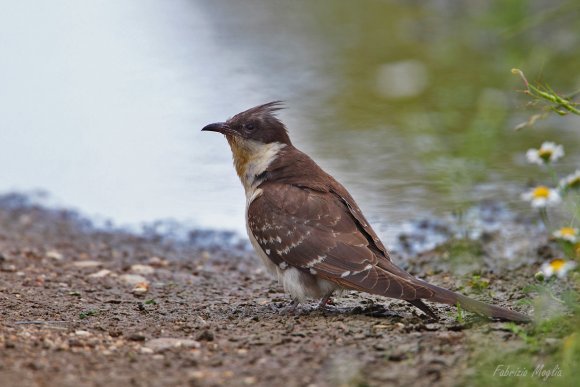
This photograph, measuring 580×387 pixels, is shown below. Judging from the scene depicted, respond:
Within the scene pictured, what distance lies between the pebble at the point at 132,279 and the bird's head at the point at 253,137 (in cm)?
123

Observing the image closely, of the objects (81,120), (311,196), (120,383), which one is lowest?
(120,383)

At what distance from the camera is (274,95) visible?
1350 centimetres

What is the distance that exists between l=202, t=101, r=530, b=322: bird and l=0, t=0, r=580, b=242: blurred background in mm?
759

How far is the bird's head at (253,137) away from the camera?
718 centimetres

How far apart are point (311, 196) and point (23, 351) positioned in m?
2.37

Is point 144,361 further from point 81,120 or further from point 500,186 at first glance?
point 81,120

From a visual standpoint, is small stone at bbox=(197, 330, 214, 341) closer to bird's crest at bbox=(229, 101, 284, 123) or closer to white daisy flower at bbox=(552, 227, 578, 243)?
white daisy flower at bbox=(552, 227, 578, 243)

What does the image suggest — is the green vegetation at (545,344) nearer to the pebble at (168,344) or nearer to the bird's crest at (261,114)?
the pebble at (168,344)

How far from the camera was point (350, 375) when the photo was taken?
4.61 meters

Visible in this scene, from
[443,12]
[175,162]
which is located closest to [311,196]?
[175,162]

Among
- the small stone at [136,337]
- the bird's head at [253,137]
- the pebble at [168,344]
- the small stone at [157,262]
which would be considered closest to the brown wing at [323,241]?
the bird's head at [253,137]

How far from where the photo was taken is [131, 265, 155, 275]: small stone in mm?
7992
